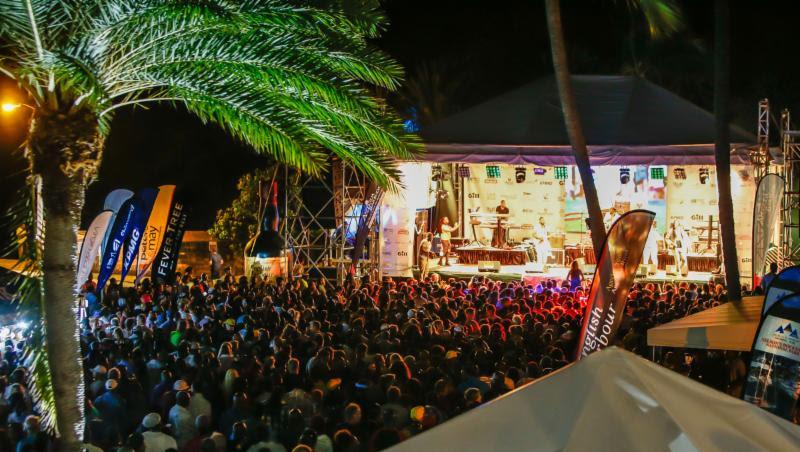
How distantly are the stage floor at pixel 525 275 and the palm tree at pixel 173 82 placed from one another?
→ 45.8 feet

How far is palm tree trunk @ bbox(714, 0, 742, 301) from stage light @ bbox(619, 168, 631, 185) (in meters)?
7.19

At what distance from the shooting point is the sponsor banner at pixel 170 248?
653 inches

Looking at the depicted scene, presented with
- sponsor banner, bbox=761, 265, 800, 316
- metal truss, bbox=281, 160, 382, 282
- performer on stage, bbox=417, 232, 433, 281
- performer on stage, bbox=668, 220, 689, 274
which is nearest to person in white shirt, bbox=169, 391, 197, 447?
sponsor banner, bbox=761, 265, 800, 316

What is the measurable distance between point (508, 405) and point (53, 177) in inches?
141

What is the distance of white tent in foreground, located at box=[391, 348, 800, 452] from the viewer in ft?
9.67

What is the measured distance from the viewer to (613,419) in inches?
119

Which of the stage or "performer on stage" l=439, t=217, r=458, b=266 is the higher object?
"performer on stage" l=439, t=217, r=458, b=266

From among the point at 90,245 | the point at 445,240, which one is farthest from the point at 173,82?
the point at 445,240

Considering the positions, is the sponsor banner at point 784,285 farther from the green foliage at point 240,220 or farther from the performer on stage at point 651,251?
the green foliage at point 240,220

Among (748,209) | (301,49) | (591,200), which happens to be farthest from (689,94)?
(301,49)

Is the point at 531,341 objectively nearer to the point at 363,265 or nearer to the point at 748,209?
the point at 363,265

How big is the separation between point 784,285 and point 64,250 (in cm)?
631

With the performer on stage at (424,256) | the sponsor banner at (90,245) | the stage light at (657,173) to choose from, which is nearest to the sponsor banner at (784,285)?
the sponsor banner at (90,245)

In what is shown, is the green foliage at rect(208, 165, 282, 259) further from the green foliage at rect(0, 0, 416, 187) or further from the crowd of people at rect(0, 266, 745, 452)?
the green foliage at rect(0, 0, 416, 187)
